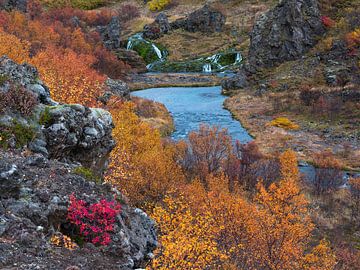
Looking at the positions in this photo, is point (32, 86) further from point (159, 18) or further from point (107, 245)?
point (159, 18)

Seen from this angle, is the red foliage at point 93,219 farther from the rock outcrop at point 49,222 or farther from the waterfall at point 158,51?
the waterfall at point 158,51

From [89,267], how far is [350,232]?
4333 centimetres

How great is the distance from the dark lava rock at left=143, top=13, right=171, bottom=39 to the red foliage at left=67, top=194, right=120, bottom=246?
173803 mm

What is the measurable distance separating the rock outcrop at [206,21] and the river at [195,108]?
64851mm

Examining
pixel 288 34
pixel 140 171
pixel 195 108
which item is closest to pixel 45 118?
pixel 140 171

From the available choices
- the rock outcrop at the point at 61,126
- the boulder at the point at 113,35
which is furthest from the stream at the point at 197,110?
the boulder at the point at 113,35

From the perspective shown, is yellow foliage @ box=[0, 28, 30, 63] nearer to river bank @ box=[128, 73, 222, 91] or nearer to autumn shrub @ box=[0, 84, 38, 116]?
autumn shrub @ box=[0, 84, 38, 116]

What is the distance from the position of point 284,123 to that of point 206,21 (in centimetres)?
11314

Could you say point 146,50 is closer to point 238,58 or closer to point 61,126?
point 238,58

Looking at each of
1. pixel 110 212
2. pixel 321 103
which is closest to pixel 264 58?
pixel 321 103

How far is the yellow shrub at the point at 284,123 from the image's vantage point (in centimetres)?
8481

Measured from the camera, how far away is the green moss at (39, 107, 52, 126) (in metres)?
24.1

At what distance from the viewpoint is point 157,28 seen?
18450 cm

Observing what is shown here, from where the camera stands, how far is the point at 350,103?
90000 millimetres
